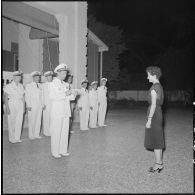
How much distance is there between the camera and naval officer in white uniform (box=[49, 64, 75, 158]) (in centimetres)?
598

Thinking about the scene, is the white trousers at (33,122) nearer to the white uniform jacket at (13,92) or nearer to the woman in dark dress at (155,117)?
the white uniform jacket at (13,92)

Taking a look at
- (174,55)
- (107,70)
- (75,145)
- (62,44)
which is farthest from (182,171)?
(174,55)

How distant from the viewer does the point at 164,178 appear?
4.79m

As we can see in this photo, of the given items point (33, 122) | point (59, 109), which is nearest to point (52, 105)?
point (59, 109)

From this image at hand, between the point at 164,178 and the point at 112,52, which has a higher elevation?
the point at 112,52

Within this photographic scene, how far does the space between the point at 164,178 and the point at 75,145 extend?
125 inches

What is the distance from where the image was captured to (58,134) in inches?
243

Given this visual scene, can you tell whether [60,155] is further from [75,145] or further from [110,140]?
[110,140]

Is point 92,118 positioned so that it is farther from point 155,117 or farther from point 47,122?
point 155,117

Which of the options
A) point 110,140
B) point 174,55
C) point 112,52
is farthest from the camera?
point 174,55

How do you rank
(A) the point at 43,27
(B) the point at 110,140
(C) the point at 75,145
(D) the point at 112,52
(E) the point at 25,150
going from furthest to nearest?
(D) the point at 112,52 < (A) the point at 43,27 < (B) the point at 110,140 < (C) the point at 75,145 < (E) the point at 25,150

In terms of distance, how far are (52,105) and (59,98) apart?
0.84ft

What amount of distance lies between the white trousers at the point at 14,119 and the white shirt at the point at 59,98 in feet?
6.80

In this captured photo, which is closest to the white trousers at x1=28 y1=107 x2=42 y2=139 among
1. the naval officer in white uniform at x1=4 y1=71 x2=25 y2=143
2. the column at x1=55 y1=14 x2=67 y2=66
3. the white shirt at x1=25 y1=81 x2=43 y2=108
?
the white shirt at x1=25 y1=81 x2=43 y2=108
